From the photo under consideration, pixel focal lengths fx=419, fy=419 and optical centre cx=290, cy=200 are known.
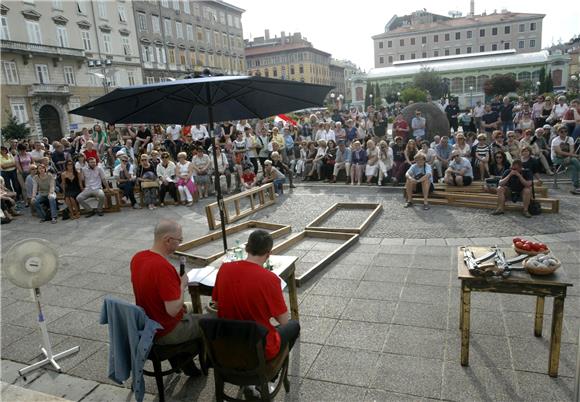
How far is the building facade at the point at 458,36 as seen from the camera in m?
87.9

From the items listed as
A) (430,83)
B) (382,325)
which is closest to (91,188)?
(382,325)

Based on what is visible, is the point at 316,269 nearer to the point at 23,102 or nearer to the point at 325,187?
the point at 325,187

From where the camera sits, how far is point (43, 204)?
35.1 ft

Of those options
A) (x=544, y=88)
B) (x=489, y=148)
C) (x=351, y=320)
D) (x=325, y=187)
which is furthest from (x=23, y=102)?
(x=544, y=88)

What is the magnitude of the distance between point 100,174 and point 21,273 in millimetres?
7636

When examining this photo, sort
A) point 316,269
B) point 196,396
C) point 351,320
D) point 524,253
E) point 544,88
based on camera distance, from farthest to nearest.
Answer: point 544,88 → point 316,269 → point 351,320 → point 524,253 → point 196,396

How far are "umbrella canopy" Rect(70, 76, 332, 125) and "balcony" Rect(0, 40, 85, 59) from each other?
37.1m

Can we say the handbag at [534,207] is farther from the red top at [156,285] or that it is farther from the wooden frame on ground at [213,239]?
the red top at [156,285]

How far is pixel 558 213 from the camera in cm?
835

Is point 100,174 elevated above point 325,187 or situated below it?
above

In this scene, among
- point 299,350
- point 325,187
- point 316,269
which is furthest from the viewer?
point 325,187

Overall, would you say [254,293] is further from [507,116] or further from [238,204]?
[507,116]

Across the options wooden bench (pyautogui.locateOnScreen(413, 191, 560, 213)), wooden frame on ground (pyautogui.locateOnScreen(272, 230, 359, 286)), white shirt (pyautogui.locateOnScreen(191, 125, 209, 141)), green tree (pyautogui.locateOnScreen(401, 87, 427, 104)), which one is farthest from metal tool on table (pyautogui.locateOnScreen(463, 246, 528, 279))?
green tree (pyautogui.locateOnScreen(401, 87, 427, 104))

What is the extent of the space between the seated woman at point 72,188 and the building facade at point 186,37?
139 ft
